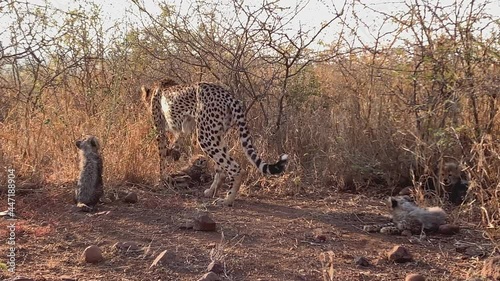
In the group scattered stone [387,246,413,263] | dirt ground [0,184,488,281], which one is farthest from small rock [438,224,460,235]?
scattered stone [387,246,413,263]

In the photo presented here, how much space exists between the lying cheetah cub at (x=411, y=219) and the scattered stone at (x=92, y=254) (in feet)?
6.83

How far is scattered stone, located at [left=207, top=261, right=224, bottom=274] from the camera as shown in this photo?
363cm

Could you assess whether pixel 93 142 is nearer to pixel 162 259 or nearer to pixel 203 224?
pixel 203 224

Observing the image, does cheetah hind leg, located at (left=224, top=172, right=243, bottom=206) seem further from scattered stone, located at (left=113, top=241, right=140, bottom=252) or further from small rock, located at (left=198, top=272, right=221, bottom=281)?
small rock, located at (left=198, top=272, right=221, bottom=281)

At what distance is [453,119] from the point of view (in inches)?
217

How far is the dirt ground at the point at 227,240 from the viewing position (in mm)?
3697

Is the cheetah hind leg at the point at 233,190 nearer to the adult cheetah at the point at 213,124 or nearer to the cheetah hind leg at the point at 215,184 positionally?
the adult cheetah at the point at 213,124

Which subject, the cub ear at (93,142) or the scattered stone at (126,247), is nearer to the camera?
the scattered stone at (126,247)

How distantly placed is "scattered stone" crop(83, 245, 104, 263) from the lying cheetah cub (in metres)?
2.08

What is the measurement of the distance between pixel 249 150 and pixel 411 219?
194 centimetres

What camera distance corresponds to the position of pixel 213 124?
6.02m

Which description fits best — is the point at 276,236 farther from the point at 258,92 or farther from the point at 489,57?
the point at 258,92

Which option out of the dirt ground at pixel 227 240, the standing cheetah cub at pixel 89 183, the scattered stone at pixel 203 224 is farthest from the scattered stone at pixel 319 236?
the standing cheetah cub at pixel 89 183

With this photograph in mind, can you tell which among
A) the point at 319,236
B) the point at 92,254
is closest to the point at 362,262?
the point at 319,236
